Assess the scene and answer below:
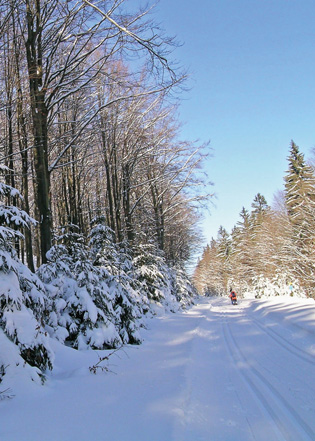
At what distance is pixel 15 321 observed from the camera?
3699 mm

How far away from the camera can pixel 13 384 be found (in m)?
3.35

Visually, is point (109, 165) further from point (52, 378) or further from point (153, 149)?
point (52, 378)

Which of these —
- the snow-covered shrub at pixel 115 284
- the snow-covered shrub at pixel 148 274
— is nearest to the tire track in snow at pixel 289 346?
the snow-covered shrub at pixel 115 284

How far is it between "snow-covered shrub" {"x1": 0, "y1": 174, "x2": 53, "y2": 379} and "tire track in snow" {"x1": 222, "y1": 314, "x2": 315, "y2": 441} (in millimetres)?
2924

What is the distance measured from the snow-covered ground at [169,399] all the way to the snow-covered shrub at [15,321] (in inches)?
10.6

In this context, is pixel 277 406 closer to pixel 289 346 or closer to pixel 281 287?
pixel 289 346

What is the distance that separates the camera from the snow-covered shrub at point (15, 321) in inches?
139

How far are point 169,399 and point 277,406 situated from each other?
1384 millimetres

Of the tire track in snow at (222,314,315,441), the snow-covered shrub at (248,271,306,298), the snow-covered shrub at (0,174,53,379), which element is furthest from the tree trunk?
the snow-covered shrub at (248,271,306,298)

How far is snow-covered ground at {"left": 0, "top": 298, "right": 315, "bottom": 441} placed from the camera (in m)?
2.85

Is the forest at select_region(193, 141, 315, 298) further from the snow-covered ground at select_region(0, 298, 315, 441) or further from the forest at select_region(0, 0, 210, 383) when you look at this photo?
the snow-covered ground at select_region(0, 298, 315, 441)

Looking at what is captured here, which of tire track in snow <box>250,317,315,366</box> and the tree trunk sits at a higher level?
the tree trunk

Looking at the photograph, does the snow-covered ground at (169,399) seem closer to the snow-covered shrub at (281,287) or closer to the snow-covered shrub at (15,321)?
the snow-covered shrub at (15,321)

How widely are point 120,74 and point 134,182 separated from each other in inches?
436
